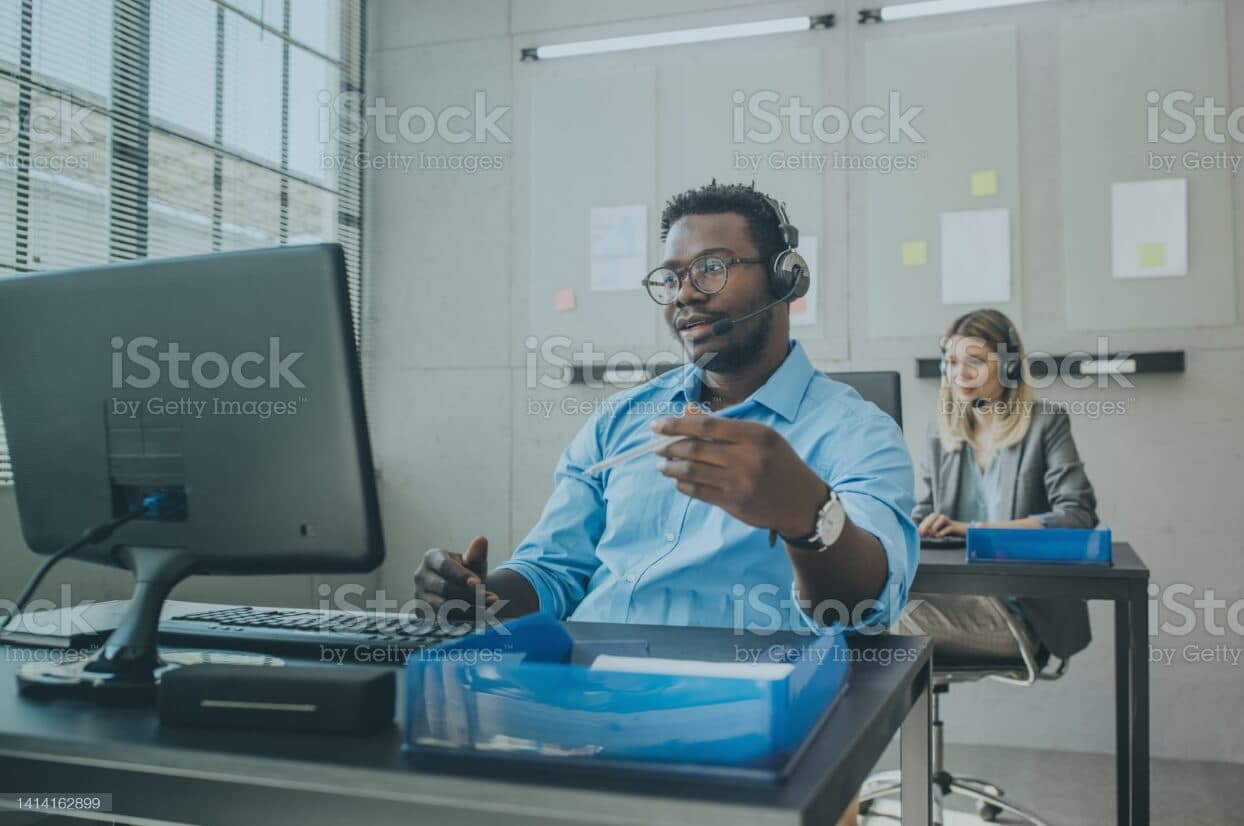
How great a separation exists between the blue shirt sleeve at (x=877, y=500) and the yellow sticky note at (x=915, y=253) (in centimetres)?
218

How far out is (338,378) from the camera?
91cm

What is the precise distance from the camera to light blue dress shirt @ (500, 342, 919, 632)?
4.37ft

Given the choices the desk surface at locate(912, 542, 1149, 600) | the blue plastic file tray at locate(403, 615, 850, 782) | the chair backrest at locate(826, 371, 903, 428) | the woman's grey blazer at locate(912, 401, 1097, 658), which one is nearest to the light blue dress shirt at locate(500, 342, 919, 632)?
the blue plastic file tray at locate(403, 615, 850, 782)

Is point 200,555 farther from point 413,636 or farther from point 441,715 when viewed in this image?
point 441,715

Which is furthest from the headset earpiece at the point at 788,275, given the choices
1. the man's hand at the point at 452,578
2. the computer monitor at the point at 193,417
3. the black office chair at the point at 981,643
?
the black office chair at the point at 981,643

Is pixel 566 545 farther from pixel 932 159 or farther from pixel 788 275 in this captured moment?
pixel 932 159

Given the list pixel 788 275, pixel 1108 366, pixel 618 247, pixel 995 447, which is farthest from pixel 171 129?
pixel 1108 366

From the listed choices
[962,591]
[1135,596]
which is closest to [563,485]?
[962,591]

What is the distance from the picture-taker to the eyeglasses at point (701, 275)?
162cm

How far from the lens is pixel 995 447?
2.95 meters

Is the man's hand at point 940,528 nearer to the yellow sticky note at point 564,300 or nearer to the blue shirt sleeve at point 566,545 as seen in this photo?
the blue shirt sleeve at point 566,545

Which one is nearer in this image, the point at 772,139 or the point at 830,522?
the point at 830,522

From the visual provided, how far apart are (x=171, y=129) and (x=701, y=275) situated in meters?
2.34

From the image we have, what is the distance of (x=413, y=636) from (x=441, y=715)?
1.37ft
